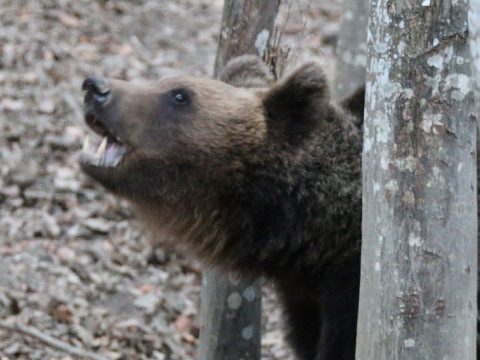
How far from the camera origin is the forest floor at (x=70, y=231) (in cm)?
703

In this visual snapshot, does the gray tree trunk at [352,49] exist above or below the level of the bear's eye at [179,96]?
above

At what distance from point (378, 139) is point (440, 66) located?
0.32 metres

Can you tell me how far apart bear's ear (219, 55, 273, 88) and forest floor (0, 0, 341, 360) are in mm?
352

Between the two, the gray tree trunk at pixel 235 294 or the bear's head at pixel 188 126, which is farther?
the gray tree trunk at pixel 235 294

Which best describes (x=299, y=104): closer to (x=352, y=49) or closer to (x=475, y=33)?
(x=475, y=33)

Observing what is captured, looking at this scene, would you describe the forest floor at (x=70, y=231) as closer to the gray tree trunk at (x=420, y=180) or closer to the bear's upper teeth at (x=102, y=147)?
the bear's upper teeth at (x=102, y=147)

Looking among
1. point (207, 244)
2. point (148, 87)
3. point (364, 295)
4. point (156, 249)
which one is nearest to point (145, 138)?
point (148, 87)

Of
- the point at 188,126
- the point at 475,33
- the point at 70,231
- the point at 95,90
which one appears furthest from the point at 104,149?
the point at 70,231

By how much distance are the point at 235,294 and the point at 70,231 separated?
2.69 meters

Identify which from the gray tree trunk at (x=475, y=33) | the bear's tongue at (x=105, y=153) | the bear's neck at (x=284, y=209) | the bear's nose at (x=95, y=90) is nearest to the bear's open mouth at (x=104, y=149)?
the bear's tongue at (x=105, y=153)

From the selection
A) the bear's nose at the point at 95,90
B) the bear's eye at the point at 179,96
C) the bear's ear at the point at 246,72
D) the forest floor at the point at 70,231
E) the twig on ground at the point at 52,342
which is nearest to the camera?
the bear's nose at the point at 95,90

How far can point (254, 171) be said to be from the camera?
5332 millimetres

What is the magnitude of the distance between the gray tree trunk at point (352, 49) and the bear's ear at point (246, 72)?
7.06ft

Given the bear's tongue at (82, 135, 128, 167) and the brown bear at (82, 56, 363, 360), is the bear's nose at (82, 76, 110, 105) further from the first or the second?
the bear's tongue at (82, 135, 128, 167)
